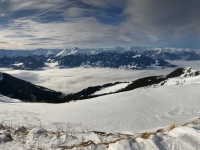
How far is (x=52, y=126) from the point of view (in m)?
11.5

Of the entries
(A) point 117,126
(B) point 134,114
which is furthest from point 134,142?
(B) point 134,114

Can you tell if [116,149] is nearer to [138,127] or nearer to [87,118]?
[138,127]

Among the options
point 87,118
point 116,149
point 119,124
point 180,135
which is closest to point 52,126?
point 87,118

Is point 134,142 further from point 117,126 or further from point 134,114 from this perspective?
point 134,114

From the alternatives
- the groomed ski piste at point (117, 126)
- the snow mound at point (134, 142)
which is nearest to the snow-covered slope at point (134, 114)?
the groomed ski piste at point (117, 126)

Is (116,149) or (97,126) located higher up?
(116,149)

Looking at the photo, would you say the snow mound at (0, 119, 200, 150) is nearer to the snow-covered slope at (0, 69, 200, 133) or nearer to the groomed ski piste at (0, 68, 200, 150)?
the groomed ski piste at (0, 68, 200, 150)

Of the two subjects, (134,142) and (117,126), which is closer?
(134,142)

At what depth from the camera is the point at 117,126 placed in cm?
1159

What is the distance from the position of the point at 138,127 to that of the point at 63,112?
23.1 ft

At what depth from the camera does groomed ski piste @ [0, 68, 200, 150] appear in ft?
15.5

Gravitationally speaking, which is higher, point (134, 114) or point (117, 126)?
point (134, 114)

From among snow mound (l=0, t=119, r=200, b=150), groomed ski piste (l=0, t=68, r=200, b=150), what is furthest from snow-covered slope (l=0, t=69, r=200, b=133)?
snow mound (l=0, t=119, r=200, b=150)

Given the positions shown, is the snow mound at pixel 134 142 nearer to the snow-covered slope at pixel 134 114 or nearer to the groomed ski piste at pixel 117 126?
the groomed ski piste at pixel 117 126
